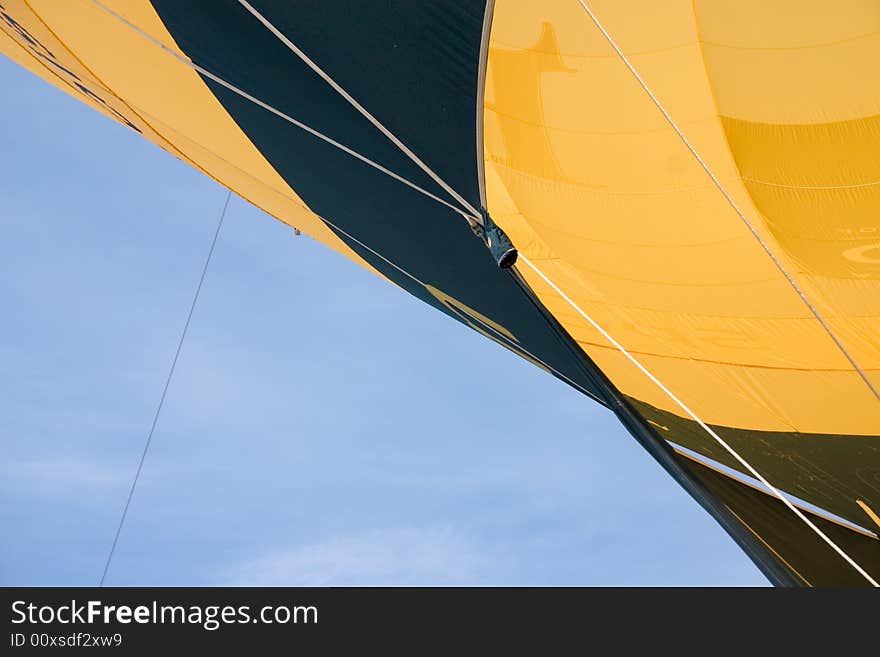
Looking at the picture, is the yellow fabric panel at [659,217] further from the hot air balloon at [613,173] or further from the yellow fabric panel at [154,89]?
the yellow fabric panel at [154,89]

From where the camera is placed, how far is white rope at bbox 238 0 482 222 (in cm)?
306

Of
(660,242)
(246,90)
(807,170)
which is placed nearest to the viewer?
(246,90)

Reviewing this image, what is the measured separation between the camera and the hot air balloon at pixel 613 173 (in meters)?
3.30

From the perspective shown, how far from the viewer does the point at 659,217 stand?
14.7ft

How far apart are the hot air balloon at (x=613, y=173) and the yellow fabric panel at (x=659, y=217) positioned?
0.01 meters

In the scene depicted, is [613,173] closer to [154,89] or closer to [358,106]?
[358,106]

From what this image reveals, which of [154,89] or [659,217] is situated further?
[659,217]

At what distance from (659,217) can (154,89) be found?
2.49 meters

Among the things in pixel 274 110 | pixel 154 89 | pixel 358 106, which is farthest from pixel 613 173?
pixel 154 89

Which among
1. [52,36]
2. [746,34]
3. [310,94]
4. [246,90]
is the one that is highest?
[52,36]
